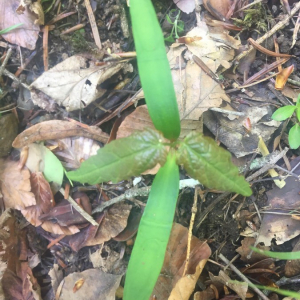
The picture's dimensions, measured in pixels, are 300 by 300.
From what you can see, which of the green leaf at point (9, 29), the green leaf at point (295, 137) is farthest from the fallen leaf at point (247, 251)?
the green leaf at point (9, 29)

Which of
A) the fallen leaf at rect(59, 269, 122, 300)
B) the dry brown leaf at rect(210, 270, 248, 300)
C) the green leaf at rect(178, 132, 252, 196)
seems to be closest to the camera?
the green leaf at rect(178, 132, 252, 196)

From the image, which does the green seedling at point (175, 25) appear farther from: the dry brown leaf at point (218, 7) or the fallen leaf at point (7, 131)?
the fallen leaf at point (7, 131)

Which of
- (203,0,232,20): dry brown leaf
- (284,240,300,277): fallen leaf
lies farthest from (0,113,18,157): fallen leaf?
(284,240,300,277): fallen leaf

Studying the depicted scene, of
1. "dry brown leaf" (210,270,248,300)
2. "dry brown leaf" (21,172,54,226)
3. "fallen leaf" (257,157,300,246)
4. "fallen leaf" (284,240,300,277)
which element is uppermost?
"dry brown leaf" (21,172,54,226)

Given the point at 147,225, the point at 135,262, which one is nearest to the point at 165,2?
the point at 147,225

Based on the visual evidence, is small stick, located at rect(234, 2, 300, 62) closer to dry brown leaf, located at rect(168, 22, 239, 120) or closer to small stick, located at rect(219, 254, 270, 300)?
dry brown leaf, located at rect(168, 22, 239, 120)
